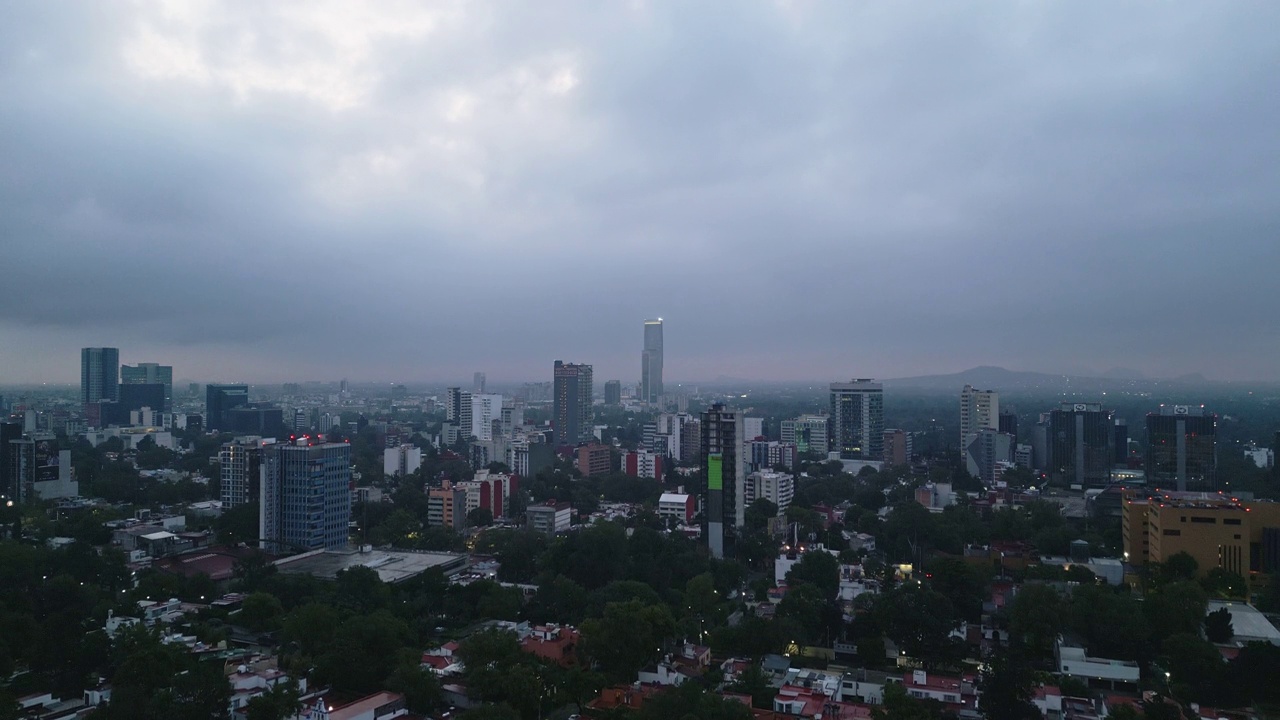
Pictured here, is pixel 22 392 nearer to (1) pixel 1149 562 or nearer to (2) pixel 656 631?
(2) pixel 656 631

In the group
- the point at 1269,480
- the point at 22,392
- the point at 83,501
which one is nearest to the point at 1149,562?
the point at 1269,480

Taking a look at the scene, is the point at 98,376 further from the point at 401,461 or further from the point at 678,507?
the point at 678,507

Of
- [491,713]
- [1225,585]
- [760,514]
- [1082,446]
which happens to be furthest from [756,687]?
[1082,446]

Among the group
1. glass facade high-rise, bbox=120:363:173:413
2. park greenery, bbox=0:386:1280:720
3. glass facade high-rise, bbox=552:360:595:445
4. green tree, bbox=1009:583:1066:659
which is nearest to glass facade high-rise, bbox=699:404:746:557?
park greenery, bbox=0:386:1280:720

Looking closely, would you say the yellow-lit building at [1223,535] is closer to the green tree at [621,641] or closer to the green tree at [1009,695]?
the green tree at [1009,695]

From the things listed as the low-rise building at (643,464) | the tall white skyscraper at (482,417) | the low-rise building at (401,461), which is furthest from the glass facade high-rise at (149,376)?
the low-rise building at (643,464)

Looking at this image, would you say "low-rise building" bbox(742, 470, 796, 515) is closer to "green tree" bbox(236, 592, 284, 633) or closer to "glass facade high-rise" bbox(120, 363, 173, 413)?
"green tree" bbox(236, 592, 284, 633)
